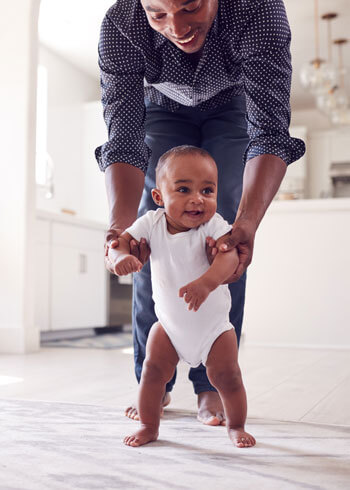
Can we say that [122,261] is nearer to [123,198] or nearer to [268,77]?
[123,198]

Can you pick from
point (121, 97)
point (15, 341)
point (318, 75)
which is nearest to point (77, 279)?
point (15, 341)

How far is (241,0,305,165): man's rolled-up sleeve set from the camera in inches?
50.7

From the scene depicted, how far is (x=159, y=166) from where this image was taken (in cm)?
129

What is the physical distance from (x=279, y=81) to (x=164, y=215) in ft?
1.20

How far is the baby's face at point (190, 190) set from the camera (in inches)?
47.3

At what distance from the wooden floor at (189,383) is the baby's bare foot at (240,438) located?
11.1 inches

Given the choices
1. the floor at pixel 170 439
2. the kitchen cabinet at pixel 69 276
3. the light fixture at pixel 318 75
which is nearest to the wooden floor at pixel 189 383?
the floor at pixel 170 439

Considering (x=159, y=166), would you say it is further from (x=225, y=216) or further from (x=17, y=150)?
(x=17, y=150)

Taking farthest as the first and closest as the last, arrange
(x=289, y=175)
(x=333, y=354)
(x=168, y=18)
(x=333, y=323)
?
(x=289, y=175)
(x=333, y=323)
(x=333, y=354)
(x=168, y=18)

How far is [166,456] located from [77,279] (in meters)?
3.49

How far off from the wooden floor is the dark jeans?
22 centimetres

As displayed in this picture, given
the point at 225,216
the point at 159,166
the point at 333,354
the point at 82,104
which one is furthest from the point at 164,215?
the point at 82,104

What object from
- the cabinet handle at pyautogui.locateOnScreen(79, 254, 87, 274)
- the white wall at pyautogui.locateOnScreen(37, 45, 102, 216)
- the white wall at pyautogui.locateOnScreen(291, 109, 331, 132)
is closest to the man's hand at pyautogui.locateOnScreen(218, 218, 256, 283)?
the cabinet handle at pyautogui.locateOnScreen(79, 254, 87, 274)

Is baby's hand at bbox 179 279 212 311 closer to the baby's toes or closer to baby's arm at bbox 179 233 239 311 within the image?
baby's arm at bbox 179 233 239 311
